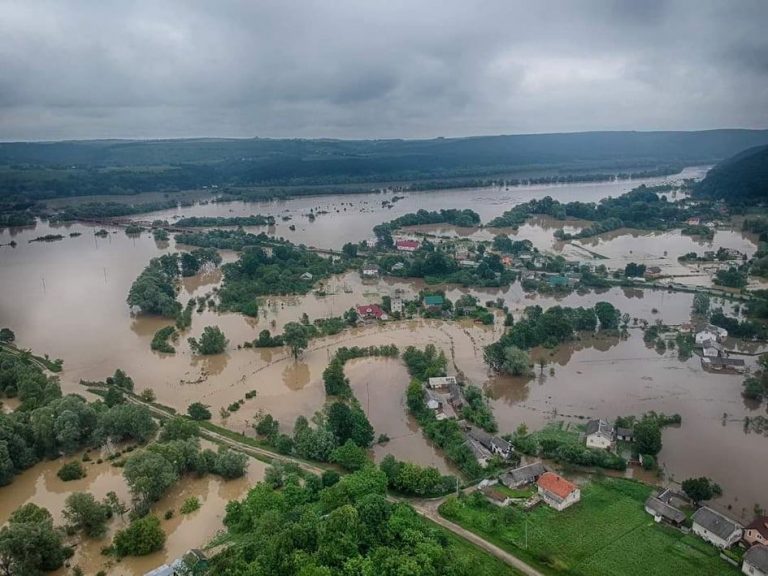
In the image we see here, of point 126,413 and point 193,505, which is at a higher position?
point 126,413

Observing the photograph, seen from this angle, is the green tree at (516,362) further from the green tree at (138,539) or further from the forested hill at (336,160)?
the forested hill at (336,160)

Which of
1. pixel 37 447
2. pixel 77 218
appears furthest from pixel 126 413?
pixel 77 218

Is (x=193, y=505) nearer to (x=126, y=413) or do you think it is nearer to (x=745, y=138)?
(x=126, y=413)

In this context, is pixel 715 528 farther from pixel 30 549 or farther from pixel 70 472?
pixel 70 472

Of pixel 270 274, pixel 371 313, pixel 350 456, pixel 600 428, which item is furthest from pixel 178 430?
pixel 270 274

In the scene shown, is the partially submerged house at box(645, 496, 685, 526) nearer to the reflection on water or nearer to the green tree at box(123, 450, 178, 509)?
the reflection on water

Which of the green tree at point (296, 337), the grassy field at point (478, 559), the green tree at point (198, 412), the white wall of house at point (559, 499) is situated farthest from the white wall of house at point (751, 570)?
the green tree at point (296, 337)
